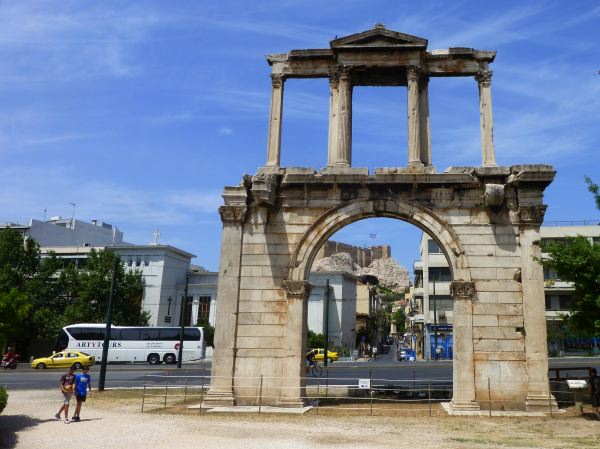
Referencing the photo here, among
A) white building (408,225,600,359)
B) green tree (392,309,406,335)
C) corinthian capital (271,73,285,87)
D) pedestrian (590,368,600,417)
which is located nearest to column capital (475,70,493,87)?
corinthian capital (271,73,285,87)

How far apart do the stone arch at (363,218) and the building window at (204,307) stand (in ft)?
158

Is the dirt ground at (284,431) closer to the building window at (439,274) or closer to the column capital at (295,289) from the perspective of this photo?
the column capital at (295,289)

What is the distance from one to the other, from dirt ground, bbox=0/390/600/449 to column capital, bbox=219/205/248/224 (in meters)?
6.22

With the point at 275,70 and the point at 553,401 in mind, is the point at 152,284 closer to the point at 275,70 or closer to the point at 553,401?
the point at 275,70

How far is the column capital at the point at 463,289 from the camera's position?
54.4 feet

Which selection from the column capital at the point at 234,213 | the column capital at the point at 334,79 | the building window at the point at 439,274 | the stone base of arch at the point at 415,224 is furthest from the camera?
the building window at the point at 439,274

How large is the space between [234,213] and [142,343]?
101ft

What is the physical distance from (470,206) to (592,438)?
7.57m

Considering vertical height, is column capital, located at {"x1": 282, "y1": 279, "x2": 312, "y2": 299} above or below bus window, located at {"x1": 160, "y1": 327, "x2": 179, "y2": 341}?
above

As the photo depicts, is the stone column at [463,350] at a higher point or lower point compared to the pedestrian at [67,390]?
higher

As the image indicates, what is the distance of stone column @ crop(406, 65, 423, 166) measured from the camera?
1808cm

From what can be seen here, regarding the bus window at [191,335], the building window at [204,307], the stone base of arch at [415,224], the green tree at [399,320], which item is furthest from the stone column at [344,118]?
the green tree at [399,320]

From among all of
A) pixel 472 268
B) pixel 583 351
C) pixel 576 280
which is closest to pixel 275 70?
pixel 472 268

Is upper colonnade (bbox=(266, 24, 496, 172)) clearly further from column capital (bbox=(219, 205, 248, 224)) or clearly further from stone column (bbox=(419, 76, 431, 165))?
column capital (bbox=(219, 205, 248, 224))
